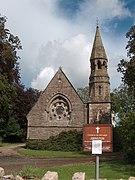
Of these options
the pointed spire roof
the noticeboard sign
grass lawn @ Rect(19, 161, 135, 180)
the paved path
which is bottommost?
the paved path

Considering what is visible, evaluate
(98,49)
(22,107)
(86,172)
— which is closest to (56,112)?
(98,49)

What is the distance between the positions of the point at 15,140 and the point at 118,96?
82.6ft

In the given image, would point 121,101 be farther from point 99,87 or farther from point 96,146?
point 96,146

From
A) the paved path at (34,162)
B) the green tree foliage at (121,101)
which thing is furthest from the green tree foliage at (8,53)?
the green tree foliage at (121,101)

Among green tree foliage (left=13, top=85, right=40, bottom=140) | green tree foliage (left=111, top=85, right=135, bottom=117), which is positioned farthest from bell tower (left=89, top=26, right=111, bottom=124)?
green tree foliage (left=111, top=85, right=135, bottom=117)

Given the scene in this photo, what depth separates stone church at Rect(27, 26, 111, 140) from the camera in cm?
4184

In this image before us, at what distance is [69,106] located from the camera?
1681 inches

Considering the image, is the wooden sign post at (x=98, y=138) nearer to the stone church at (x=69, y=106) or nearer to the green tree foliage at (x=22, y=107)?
the stone church at (x=69, y=106)

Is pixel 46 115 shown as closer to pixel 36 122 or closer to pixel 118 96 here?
pixel 36 122

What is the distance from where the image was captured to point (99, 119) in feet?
136

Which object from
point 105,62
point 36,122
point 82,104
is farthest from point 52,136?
point 105,62

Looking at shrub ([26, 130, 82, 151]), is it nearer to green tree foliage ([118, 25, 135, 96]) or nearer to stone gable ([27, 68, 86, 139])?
stone gable ([27, 68, 86, 139])

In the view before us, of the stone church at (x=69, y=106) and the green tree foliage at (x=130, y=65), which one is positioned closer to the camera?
the green tree foliage at (x=130, y=65)

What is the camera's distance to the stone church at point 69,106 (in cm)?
4184
